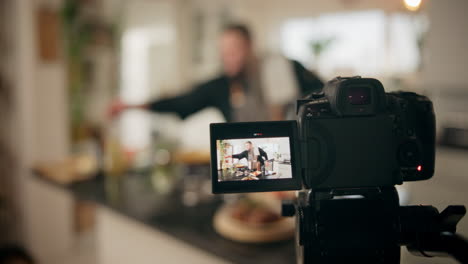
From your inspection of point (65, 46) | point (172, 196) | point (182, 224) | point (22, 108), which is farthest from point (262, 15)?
point (182, 224)

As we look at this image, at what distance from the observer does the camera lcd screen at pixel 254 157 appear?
0.69 metres

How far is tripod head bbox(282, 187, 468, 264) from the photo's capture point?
0.71 meters

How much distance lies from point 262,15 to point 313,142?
4.69 meters

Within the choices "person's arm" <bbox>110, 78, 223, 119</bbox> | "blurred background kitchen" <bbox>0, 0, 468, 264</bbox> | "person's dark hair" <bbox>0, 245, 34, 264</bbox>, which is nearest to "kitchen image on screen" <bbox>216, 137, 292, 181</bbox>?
"blurred background kitchen" <bbox>0, 0, 468, 264</bbox>

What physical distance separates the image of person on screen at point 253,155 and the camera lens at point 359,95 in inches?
6.9

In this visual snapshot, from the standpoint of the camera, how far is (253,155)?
0.70 meters

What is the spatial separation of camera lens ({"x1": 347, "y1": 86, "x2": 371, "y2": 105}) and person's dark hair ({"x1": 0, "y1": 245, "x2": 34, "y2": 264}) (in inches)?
128

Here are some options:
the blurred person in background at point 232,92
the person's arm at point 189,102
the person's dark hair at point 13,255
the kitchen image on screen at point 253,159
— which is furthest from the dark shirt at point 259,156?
the person's dark hair at point 13,255

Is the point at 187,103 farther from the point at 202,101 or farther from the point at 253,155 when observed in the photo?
the point at 253,155

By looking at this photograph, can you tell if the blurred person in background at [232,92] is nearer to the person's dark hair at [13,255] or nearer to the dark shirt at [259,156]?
the dark shirt at [259,156]

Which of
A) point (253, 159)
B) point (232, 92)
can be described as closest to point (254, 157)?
point (253, 159)

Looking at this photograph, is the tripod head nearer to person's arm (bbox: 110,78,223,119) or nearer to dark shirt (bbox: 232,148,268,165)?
dark shirt (bbox: 232,148,268,165)

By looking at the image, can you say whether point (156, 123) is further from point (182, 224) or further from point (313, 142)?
point (313, 142)

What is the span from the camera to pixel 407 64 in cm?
448
